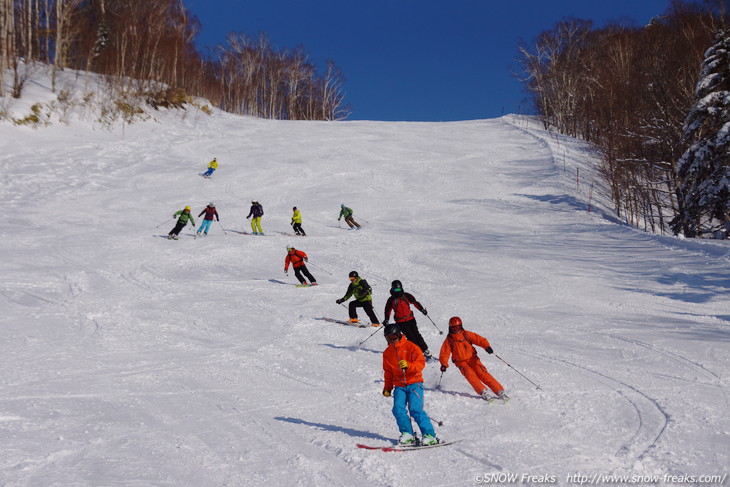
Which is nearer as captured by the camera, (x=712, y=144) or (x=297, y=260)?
(x=297, y=260)

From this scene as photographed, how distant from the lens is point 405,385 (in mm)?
5270

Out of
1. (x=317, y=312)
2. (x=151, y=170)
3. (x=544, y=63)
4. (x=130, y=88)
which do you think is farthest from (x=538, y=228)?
(x=544, y=63)

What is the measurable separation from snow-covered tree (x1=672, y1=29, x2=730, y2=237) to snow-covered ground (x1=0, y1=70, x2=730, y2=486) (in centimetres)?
330

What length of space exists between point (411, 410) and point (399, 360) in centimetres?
52

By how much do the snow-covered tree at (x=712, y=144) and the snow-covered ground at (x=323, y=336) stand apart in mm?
3298

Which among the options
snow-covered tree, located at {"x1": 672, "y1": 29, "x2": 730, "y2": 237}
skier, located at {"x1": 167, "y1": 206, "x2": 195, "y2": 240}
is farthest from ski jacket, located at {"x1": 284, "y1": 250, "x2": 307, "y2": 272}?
snow-covered tree, located at {"x1": 672, "y1": 29, "x2": 730, "y2": 237}

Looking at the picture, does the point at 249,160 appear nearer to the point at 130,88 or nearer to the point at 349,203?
the point at 349,203

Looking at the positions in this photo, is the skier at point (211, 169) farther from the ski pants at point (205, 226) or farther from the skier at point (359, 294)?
the skier at point (359, 294)

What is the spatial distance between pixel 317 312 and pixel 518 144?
103 feet

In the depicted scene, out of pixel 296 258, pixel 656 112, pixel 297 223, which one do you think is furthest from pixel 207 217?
pixel 656 112

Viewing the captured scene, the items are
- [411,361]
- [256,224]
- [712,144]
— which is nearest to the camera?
[411,361]

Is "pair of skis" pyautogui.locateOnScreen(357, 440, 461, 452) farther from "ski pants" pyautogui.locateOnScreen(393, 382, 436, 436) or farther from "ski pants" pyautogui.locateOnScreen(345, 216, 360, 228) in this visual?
"ski pants" pyautogui.locateOnScreen(345, 216, 360, 228)

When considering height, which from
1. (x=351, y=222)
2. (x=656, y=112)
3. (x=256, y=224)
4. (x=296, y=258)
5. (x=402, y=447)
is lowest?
(x=402, y=447)

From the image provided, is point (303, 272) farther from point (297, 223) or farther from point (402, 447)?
point (402, 447)
